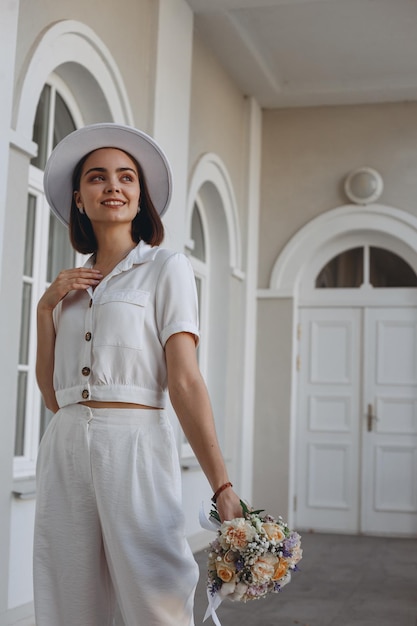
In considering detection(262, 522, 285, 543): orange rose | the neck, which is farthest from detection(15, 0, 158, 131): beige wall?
detection(262, 522, 285, 543): orange rose

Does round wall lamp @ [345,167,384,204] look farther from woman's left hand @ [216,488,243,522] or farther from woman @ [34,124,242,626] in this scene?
woman's left hand @ [216,488,243,522]

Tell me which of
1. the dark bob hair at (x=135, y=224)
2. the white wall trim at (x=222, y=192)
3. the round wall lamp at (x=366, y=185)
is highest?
the round wall lamp at (x=366, y=185)

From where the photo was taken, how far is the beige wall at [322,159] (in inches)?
346

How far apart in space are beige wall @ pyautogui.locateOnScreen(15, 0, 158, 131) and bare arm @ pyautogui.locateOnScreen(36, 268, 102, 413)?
275 cm

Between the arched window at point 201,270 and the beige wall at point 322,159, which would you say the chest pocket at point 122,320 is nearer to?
the arched window at point 201,270

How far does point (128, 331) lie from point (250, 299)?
7189 millimetres

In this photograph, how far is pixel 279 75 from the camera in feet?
28.0

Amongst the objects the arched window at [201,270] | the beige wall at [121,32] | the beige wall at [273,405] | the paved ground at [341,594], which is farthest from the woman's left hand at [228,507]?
the beige wall at [273,405]

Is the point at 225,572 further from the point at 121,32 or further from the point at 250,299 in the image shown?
the point at 250,299

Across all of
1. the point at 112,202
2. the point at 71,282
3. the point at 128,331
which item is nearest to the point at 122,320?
the point at 128,331

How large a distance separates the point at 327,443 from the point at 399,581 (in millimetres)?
2721

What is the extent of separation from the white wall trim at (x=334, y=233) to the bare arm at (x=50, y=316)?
282 inches

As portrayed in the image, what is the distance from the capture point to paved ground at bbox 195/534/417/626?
5.03 m

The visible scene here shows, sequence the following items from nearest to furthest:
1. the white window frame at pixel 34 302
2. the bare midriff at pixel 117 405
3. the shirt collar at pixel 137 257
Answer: the bare midriff at pixel 117 405 → the shirt collar at pixel 137 257 → the white window frame at pixel 34 302
